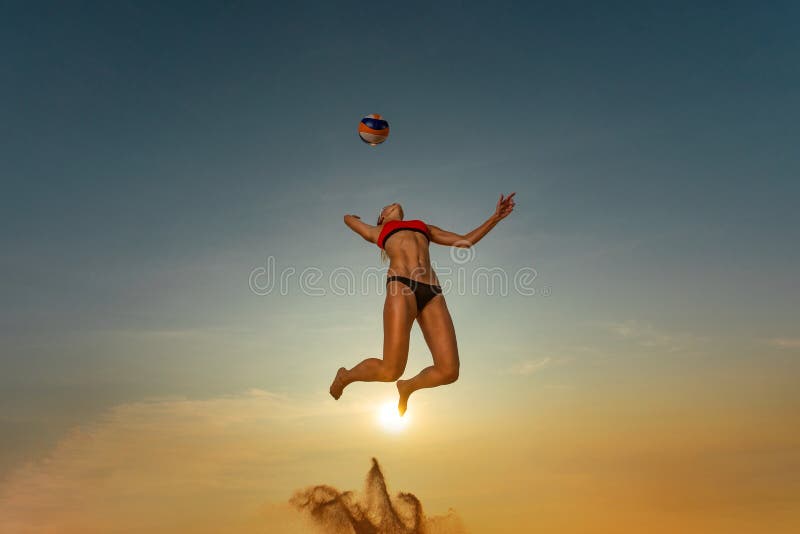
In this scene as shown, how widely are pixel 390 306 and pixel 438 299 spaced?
0.71 meters

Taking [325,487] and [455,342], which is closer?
[455,342]

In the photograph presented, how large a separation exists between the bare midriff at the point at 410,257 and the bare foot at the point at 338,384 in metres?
1.67

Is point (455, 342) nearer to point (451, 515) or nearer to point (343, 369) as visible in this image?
point (343, 369)

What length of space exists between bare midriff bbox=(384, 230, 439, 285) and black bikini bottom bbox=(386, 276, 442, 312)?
0.19 ft

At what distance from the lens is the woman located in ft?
31.5

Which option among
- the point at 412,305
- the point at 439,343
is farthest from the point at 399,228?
the point at 439,343

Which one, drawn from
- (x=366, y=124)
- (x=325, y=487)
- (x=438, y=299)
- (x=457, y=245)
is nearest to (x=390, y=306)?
(x=438, y=299)

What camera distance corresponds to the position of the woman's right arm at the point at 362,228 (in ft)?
33.9

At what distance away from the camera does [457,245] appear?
10227 millimetres

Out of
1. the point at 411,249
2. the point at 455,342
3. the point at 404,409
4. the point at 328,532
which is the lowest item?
the point at 328,532

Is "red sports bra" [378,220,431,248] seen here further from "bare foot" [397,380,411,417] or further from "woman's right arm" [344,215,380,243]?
"bare foot" [397,380,411,417]

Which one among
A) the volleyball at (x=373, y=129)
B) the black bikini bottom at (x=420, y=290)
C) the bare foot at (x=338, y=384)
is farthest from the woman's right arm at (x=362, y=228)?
the bare foot at (x=338, y=384)

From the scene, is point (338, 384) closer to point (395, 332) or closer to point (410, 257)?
point (395, 332)

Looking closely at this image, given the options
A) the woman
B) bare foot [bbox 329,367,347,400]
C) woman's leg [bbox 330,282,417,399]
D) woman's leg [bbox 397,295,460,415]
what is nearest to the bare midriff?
the woman
